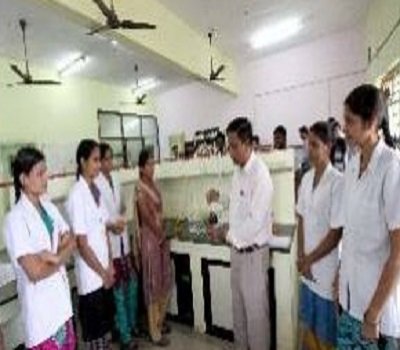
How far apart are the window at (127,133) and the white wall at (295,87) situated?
1.73 m

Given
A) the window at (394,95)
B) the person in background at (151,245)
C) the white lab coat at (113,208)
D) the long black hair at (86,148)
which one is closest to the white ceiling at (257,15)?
the window at (394,95)

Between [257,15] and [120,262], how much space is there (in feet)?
16.3

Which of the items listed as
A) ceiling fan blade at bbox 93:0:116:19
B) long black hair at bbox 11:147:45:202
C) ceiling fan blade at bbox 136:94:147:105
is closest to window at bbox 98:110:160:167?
ceiling fan blade at bbox 136:94:147:105

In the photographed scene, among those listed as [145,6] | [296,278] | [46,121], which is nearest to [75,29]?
[145,6]

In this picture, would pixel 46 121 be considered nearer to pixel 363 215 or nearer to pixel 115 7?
pixel 115 7

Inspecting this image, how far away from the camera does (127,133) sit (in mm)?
11852

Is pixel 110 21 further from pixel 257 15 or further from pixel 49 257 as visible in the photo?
pixel 257 15

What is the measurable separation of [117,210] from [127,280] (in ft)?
1.71

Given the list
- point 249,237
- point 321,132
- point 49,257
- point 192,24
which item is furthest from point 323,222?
point 192,24

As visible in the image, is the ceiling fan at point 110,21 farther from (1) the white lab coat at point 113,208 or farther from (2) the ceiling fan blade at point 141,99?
(2) the ceiling fan blade at point 141,99

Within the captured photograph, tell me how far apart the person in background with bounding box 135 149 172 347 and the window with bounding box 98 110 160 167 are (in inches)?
279

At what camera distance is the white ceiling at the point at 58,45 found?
5.88 m

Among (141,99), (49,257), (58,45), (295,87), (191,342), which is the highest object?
(58,45)

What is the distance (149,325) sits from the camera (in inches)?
138
